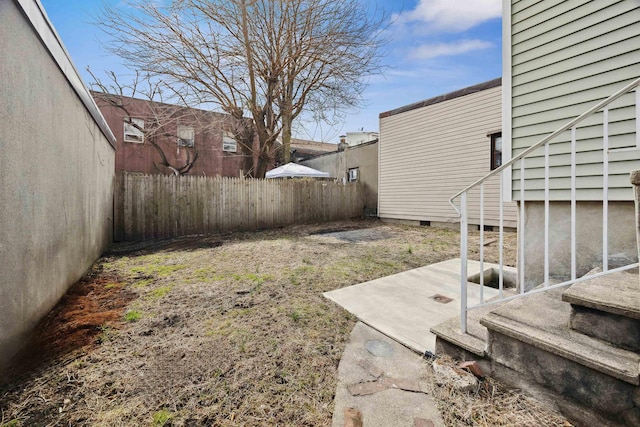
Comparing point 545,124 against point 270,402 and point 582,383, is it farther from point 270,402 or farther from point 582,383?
point 270,402

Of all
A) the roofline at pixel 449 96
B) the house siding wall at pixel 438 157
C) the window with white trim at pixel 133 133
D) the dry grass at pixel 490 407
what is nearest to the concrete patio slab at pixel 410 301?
the dry grass at pixel 490 407

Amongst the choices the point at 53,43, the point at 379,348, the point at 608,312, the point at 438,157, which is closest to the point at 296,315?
the point at 379,348

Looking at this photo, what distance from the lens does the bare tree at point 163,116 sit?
8.98 m

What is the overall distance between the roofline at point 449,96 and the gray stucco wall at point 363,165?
184 cm

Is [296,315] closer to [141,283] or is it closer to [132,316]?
[132,316]

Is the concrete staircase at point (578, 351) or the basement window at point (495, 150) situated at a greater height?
the basement window at point (495, 150)

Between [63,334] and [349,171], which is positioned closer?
[63,334]

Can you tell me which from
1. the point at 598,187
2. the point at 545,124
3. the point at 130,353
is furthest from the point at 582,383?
the point at 130,353

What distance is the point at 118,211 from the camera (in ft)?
19.9

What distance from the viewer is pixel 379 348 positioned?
6.39 feet

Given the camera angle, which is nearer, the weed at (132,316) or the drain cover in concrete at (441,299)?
the weed at (132,316)

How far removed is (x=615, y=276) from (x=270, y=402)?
2333 mm

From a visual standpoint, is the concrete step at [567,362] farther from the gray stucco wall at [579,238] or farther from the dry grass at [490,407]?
the gray stucco wall at [579,238]

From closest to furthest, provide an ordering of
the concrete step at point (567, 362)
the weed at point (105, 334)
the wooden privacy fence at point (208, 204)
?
1. the concrete step at point (567, 362)
2. the weed at point (105, 334)
3. the wooden privacy fence at point (208, 204)
